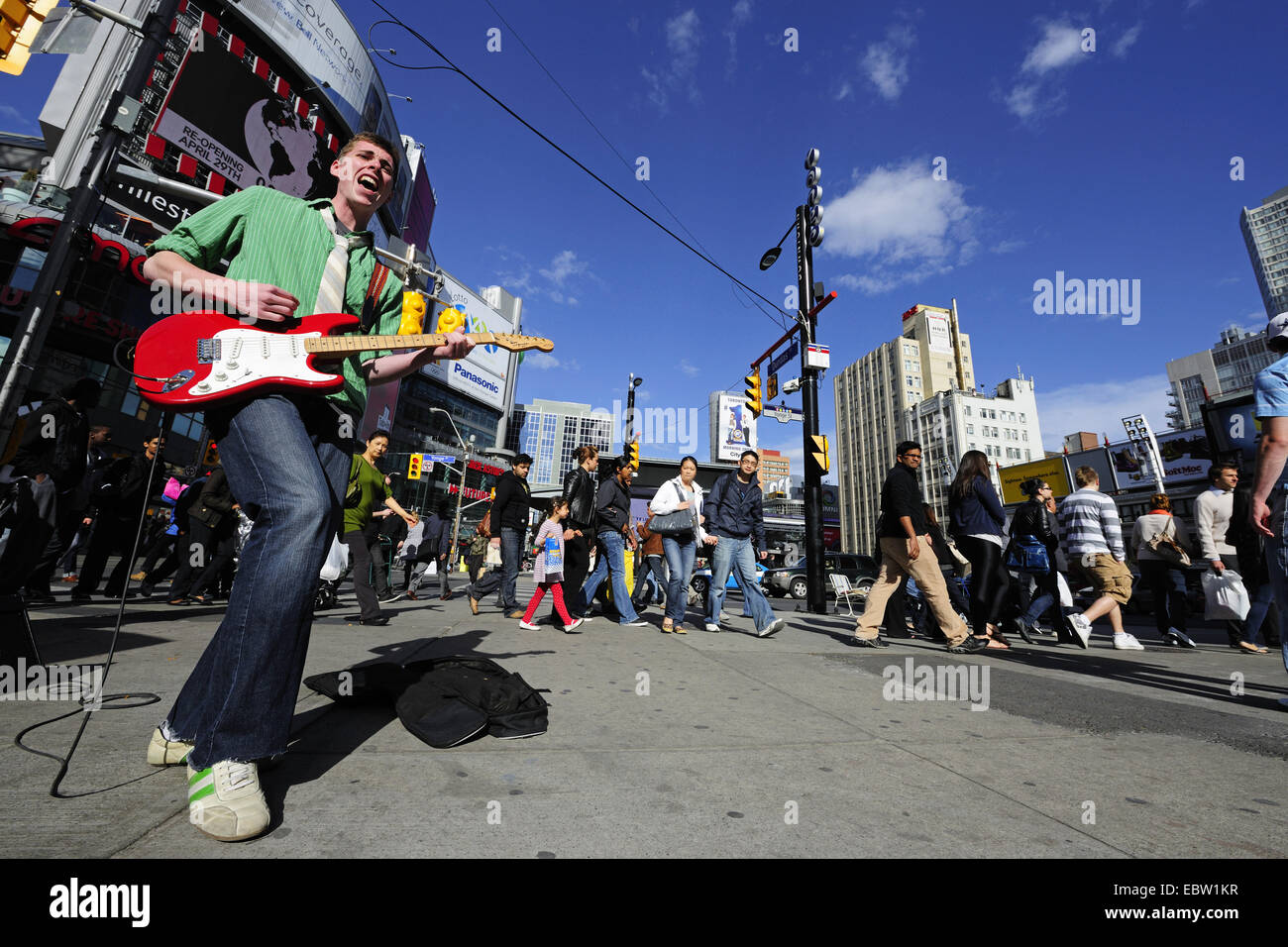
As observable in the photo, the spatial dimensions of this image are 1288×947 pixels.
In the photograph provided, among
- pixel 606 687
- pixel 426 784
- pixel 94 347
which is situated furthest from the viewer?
pixel 94 347

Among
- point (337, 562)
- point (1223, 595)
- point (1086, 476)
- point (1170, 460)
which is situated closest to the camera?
point (337, 562)

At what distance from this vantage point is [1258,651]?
587cm

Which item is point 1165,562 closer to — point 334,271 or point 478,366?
point 334,271

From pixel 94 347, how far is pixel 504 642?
29.0 meters

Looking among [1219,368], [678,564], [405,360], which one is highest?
[1219,368]

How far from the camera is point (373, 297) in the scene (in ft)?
7.16

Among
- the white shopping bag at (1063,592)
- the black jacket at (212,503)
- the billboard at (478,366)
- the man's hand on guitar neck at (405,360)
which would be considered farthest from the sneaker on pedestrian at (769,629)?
the billboard at (478,366)

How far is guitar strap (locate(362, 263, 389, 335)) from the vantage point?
85.0 inches

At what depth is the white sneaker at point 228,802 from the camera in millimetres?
Result: 1209

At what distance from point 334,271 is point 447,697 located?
1673 millimetres

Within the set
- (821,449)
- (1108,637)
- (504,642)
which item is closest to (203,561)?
(504,642)

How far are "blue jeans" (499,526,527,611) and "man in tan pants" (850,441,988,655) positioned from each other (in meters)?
3.96

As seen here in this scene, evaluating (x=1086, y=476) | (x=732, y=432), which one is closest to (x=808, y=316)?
(x=1086, y=476)
